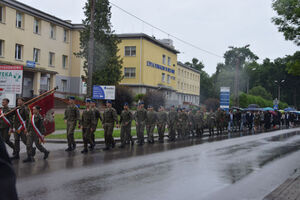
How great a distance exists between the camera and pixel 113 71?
39031 mm

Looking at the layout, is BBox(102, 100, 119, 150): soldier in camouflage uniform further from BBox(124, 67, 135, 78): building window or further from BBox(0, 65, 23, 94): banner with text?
BBox(124, 67, 135, 78): building window

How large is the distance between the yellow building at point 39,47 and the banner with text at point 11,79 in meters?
22.3

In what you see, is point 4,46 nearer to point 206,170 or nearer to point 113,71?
point 113,71

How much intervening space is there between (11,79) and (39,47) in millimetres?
27450

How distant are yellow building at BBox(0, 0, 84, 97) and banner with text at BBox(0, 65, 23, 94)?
22.3m

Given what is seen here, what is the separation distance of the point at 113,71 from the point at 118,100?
3180mm

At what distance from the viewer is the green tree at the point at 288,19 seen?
18891 mm

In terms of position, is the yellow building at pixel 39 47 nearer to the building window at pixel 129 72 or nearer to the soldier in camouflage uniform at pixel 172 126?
the building window at pixel 129 72

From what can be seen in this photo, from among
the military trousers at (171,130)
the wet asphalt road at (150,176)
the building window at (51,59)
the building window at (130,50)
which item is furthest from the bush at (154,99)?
the wet asphalt road at (150,176)

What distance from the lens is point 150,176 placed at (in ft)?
28.4

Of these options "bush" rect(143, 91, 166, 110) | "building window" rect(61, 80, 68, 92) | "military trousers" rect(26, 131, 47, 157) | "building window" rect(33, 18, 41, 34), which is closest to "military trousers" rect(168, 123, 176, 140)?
"military trousers" rect(26, 131, 47, 157)

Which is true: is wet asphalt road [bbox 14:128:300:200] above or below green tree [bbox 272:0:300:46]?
below

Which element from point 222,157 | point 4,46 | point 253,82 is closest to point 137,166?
point 222,157

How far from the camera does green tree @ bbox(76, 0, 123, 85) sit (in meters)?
37.6
